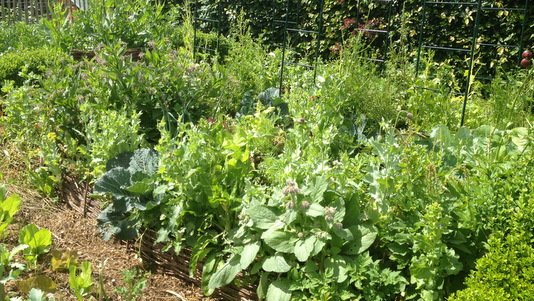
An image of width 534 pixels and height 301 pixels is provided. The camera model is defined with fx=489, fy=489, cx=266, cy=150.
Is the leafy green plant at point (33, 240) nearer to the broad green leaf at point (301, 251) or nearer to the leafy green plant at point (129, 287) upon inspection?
the leafy green plant at point (129, 287)

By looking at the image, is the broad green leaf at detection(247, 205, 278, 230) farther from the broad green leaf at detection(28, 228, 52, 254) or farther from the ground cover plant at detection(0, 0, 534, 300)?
the broad green leaf at detection(28, 228, 52, 254)

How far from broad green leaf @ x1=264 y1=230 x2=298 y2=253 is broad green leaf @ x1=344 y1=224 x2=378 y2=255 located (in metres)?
0.25

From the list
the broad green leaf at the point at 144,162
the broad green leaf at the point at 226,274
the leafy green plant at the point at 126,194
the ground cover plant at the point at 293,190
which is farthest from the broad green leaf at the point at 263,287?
the broad green leaf at the point at 144,162

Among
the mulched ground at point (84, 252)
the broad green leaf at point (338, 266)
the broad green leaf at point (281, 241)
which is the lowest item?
the mulched ground at point (84, 252)

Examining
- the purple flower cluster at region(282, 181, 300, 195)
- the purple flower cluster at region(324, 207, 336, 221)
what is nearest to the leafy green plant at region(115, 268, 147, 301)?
the purple flower cluster at region(282, 181, 300, 195)

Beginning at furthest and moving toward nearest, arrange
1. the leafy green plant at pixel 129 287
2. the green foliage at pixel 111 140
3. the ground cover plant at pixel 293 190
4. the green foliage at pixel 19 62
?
the green foliage at pixel 19 62 → the green foliage at pixel 111 140 → the leafy green plant at pixel 129 287 → the ground cover plant at pixel 293 190

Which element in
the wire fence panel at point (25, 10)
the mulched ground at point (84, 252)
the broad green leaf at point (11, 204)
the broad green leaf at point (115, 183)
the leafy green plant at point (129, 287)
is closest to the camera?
the leafy green plant at point (129, 287)

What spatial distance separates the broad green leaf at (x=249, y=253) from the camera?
2205 mm

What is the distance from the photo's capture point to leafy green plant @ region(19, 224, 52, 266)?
2.57 m

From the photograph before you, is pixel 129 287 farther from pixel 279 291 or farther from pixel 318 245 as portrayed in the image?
pixel 318 245

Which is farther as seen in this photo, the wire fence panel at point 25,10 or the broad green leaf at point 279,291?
the wire fence panel at point 25,10

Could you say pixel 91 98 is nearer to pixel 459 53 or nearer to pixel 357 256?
pixel 357 256

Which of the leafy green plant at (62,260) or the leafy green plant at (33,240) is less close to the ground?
the leafy green plant at (33,240)

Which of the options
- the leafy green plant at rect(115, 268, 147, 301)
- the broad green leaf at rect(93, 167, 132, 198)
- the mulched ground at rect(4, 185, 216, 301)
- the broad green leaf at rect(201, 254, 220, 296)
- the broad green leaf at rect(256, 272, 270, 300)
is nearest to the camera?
the leafy green plant at rect(115, 268, 147, 301)
